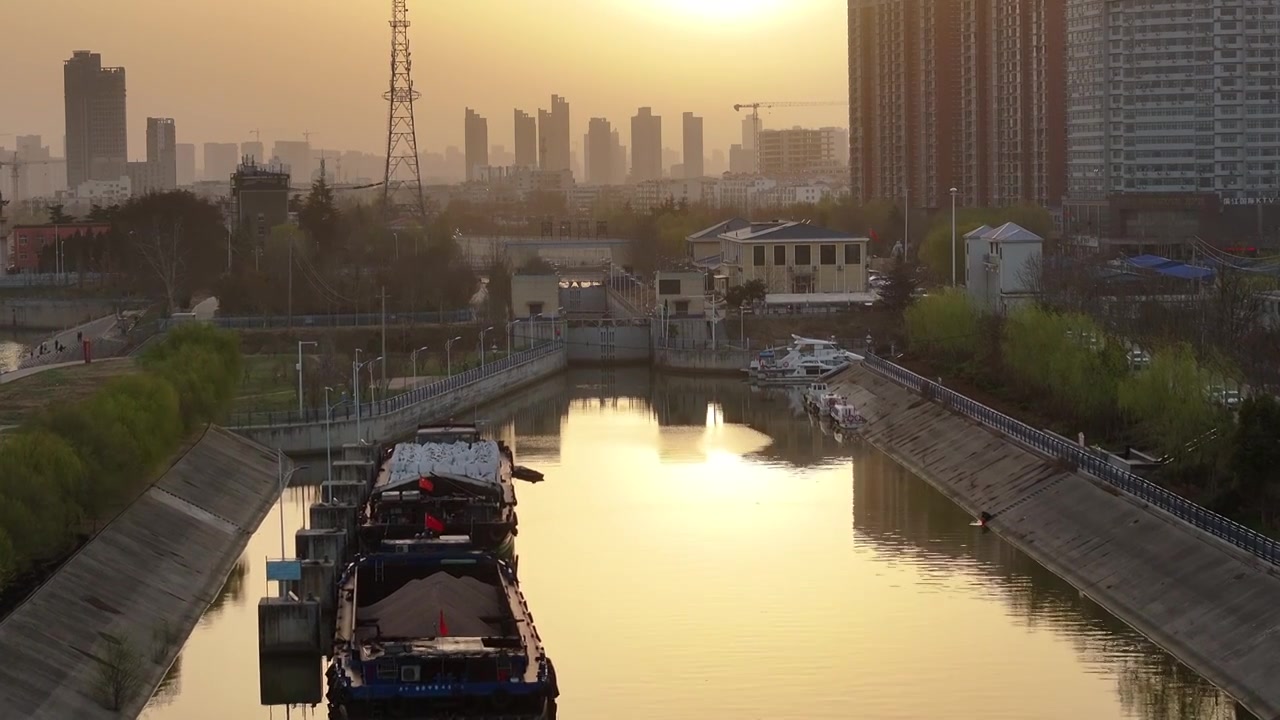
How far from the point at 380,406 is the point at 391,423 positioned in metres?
0.40

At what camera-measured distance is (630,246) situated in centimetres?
8500

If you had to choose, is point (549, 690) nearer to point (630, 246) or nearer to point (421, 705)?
point (421, 705)

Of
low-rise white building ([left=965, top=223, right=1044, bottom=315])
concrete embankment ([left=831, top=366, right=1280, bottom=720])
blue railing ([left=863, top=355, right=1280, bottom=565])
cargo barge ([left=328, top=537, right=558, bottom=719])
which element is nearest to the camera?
cargo barge ([left=328, top=537, right=558, bottom=719])

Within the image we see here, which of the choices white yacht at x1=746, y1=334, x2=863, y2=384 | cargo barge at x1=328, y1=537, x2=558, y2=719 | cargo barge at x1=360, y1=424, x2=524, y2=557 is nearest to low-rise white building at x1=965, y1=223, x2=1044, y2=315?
white yacht at x1=746, y1=334, x2=863, y2=384

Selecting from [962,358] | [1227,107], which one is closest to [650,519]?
[962,358]

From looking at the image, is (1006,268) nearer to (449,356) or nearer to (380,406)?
(449,356)

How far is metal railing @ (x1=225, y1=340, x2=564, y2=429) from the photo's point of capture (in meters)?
37.1

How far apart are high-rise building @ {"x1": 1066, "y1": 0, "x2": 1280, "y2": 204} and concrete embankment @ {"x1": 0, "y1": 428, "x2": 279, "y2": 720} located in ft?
147

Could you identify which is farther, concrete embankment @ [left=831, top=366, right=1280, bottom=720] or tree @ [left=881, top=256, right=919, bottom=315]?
tree @ [left=881, top=256, right=919, bottom=315]

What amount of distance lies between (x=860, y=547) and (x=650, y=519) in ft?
11.9

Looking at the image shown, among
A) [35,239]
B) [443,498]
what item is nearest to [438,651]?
[443,498]

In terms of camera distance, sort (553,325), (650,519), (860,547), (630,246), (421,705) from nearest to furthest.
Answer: (421,705) → (860,547) → (650,519) → (553,325) → (630,246)

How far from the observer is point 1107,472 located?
1055 inches

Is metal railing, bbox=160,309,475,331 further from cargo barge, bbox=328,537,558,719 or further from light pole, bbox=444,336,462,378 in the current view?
cargo barge, bbox=328,537,558,719
